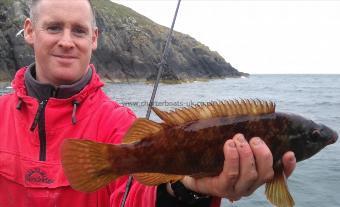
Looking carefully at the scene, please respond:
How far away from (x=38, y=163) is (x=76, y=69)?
953mm

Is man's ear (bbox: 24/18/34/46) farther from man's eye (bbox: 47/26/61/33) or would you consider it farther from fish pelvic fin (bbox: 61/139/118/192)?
fish pelvic fin (bbox: 61/139/118/192)

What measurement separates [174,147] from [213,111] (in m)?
0.37

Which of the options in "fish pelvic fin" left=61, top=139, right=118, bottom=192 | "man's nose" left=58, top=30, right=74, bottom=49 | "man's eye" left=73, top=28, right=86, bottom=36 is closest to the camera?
"fish pelvic fin" left=61, top=139, right=118, bottom=192

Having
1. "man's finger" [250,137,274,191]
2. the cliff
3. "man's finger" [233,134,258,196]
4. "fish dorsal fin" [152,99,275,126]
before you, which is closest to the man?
"fish dorsal fin" [152,99,275,126]

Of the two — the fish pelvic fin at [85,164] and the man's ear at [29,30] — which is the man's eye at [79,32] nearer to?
the man's ear at [29,30]

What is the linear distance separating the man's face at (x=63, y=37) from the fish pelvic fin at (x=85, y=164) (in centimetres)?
129

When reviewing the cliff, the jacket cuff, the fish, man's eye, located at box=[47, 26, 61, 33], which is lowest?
the cliff

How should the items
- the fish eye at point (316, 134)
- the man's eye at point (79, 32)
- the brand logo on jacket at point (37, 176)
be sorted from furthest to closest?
the man's eye at point (79, 32) → the brand logo on jacket at point (37, 176) → the fish eye at point (316, 134)

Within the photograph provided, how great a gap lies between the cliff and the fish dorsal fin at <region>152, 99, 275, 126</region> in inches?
1436

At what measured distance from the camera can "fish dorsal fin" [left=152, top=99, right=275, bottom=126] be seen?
112 inches

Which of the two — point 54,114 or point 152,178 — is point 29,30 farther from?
point 152,178

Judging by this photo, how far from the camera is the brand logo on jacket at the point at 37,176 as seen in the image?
11.9ft

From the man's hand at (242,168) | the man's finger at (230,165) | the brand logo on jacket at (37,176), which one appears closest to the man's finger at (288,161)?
the man's hand at (242,168)

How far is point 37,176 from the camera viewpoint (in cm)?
365
